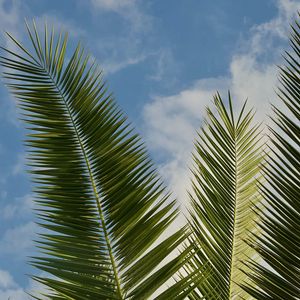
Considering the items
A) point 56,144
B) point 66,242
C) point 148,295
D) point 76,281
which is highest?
point 56,144

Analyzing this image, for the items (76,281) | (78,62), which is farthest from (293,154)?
(78,62)

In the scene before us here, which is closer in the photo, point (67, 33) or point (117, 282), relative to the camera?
point (117, 282)

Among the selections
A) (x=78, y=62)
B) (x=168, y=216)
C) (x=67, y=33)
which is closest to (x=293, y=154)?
(x=168, y=216)

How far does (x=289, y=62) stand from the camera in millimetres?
2568

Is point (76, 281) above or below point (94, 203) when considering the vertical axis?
below

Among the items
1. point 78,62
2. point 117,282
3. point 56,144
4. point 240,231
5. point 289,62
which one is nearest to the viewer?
point 289,62

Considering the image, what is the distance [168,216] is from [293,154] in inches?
26.4

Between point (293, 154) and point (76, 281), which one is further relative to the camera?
point (76, 281)

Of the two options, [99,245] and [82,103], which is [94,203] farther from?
[82,103]

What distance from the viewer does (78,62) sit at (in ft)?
11.1

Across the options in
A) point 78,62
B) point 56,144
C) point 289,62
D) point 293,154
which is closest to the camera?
point 293,154

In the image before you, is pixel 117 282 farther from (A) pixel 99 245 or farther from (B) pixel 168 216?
(B) pixel 168 216

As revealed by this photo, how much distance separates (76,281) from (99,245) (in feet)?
0.67

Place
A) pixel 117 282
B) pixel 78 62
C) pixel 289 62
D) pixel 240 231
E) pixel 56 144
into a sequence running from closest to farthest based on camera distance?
1. pixel 289 62
2. pixel 117 282
3. pixel 56 144
4. pixel 78 62
5. pixel 240 231
